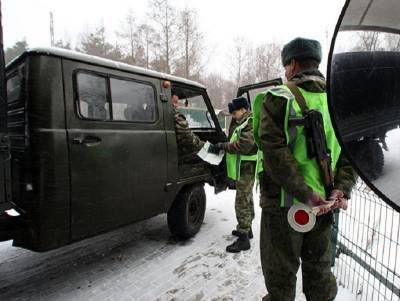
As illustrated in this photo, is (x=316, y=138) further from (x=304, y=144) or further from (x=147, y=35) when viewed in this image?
(x=147, y=35)

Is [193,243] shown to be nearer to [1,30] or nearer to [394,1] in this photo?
[1,30]

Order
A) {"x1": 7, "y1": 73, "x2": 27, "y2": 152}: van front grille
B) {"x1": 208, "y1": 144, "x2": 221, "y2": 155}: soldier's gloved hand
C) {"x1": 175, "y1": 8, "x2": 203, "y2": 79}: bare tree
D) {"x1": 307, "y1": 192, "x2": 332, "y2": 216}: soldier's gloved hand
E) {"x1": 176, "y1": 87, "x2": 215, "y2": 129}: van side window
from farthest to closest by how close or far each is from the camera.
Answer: {"x1": 175, "y1": 8, "x2": 203, "y2": 79}: bare tree → {"x1": 176, "y1": 87, "x2": 215, "y2": 129}: van side window → {"x1": 208, "y1": 144, "x2": 221, "y2": 155}: soldier's gloved hand → {"x1": 7, "y1": 73, "x2": 27, "y2": 152}: van front grille → {"x1": 307, "y1": 192, "x2": 332, "y2": 216}: soldier's gloved hand

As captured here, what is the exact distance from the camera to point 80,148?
2.31 metres

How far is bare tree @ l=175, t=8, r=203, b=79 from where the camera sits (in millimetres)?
21562

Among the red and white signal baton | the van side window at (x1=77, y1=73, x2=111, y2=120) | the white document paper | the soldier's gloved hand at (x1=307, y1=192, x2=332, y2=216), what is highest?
the van side window at (x1=77, y1=73, x2=111, y2=120)

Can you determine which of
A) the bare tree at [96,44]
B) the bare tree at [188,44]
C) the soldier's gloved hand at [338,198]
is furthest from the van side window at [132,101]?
the bare tree at [96,44]

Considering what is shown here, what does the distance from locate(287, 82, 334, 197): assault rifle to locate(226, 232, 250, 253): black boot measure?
6.26ft

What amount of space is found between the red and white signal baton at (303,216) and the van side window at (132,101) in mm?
1822

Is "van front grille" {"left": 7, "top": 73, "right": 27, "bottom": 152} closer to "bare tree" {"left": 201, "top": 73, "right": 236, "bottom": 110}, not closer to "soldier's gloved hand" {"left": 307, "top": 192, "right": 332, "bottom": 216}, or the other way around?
"soldier's gloved hand" {"left": 307, "top": 192, "right": 332, "bottom": 216}

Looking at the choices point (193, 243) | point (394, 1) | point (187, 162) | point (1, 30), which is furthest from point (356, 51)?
point (193, 243)

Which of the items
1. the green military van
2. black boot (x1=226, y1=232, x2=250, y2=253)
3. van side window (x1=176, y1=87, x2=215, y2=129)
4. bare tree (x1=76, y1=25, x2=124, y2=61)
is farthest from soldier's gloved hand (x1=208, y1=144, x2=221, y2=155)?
bare tree (x1=76, y1=25, x2=124, y2=61)

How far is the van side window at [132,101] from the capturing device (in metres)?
2.70

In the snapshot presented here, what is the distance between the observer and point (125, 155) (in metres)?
2.67

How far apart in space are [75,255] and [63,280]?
54 cm
